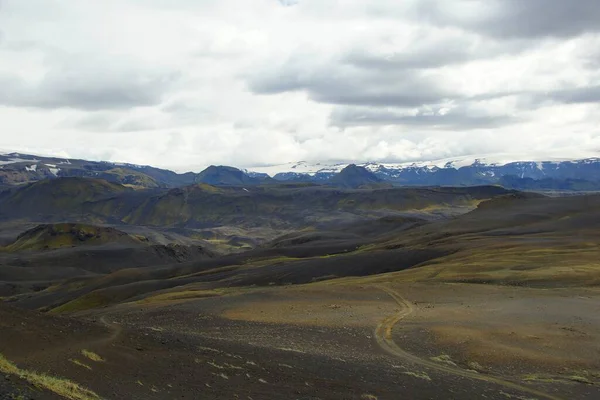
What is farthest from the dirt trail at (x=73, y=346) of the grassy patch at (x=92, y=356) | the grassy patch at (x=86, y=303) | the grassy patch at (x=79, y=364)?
the grassy patch at (x=86, y=303)

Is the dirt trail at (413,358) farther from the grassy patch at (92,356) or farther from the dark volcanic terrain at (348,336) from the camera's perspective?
the grassy patch at (92,356)

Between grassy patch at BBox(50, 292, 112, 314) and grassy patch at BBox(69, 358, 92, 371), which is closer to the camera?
grassy patch at BBox(69, 358, 92, 371)

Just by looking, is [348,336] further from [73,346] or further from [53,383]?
[53,383]

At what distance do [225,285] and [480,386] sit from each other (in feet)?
175

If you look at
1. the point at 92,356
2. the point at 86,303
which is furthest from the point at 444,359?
the point at 86,303

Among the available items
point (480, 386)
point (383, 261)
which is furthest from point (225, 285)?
point (480, 386)

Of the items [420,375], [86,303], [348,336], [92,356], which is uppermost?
[92,356]

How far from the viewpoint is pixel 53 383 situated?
17.0 m

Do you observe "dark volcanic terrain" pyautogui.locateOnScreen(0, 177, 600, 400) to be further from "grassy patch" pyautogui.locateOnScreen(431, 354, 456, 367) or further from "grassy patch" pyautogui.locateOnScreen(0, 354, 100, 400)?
"grassy patch" pyautogui.locateOnScreen(431, 354, 456, 367)

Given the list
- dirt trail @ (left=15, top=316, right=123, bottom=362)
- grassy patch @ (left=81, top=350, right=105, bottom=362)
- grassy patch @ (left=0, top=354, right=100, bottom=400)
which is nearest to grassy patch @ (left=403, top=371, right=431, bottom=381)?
dirt trail @ (left=15, top=316, right=123, bottom=362)

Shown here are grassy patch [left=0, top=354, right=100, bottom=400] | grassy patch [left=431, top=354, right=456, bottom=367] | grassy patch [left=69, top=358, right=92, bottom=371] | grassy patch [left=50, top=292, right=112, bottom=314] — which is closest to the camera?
grassy patch [left=0, top=354, right=100, bottom=400]

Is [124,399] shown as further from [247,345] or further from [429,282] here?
[429,282]

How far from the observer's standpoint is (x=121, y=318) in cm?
4369

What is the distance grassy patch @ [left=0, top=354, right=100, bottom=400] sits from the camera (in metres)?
16.4
